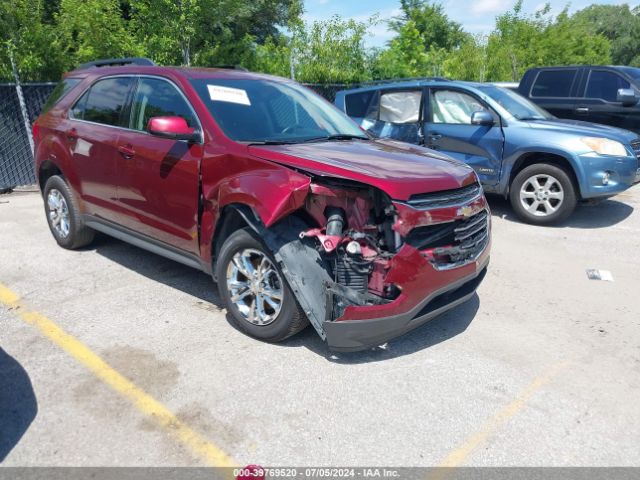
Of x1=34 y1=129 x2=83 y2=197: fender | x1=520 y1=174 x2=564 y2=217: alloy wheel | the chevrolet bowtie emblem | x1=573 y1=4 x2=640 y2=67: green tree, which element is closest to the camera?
the chevrolet bowtie emblem

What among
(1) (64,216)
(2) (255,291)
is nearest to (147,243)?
(2) (255,291)

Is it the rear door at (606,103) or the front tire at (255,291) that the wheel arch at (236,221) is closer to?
the front tire at (255,291)

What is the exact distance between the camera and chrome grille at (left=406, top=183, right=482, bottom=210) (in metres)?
3.20

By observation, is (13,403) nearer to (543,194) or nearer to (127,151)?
(127,151)

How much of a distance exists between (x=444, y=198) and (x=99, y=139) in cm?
307

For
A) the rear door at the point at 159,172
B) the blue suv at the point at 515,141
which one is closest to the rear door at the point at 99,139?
the rear door at the point at 159,172

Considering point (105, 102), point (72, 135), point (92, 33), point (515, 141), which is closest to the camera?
point (105, 102)

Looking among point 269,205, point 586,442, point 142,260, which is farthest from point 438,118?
point 586,442

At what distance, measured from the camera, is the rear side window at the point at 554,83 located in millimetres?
9883

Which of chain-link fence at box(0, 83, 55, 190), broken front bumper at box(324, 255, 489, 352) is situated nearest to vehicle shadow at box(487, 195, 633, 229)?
broken front bumper at box(324, 255, 489, 352)

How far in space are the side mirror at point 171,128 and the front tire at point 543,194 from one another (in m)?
4.81

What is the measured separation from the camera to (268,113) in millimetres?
4137

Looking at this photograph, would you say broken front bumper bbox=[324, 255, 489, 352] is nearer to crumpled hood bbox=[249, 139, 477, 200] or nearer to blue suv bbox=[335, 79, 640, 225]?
crumpled hood bbox=[249, 139, 477, 200]

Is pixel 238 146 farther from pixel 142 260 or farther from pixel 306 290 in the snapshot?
pixel 142 260
